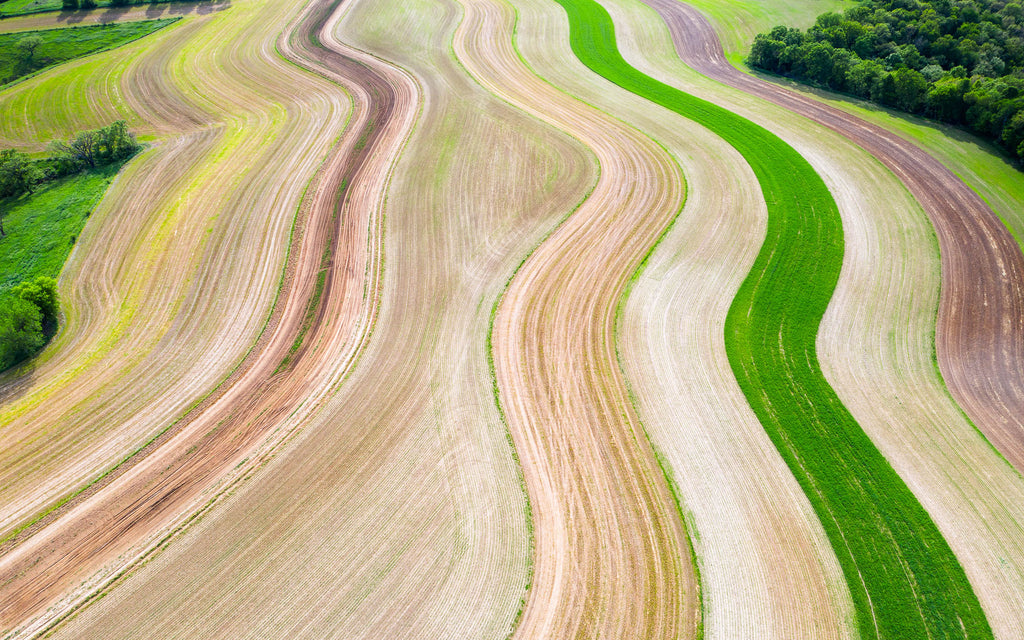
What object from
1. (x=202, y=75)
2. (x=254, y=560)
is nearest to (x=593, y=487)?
(x=254, y=560)

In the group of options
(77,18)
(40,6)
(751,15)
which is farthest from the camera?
(40,6)

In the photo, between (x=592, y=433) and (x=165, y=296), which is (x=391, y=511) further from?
(x=165, y=296)

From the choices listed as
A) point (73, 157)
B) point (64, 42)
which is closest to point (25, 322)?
point (73, 157)

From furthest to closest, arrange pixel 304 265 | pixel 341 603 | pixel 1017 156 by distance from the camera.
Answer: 1. pixel 1017 156
2. pixel 304 265
3. pixel 341 603

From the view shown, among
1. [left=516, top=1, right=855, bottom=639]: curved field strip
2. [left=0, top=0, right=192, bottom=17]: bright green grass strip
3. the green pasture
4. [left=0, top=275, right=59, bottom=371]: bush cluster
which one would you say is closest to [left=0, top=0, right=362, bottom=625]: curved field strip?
[left=0, top=275, right=59, bottom=371]: bush cluster

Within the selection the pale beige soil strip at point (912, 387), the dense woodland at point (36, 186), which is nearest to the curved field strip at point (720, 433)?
the pale beige soil strip at point (912, 387)

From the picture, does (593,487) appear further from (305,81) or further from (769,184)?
(305,81)

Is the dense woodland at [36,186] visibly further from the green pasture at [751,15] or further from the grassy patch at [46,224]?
the green pasture at [751,15]

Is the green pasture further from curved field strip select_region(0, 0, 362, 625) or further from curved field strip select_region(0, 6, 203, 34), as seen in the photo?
curved field strip select_region(0, 6, 203, 34)
